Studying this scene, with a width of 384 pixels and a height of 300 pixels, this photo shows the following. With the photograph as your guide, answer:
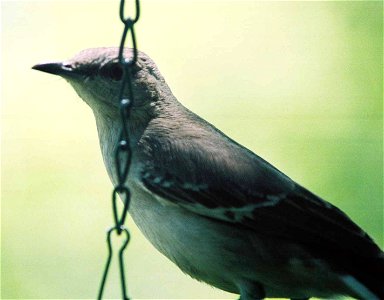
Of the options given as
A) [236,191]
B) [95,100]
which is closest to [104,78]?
[95,100]

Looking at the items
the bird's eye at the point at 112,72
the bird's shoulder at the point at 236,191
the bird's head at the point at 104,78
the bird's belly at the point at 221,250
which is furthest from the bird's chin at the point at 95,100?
the bird's belly at the point at 221,250

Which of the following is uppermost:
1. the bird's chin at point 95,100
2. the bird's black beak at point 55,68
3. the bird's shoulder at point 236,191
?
the bird's black beak at point 55,68

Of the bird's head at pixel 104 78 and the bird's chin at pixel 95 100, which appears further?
the bird's chin at pixel 95 100

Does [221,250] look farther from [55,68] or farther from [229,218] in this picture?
[55,68]

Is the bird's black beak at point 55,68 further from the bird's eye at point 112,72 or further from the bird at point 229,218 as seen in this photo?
the bird's eye at point 112,72

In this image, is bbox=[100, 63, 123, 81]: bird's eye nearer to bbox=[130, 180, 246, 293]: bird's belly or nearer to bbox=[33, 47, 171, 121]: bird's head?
bbox=[33, 47, 171, 121]: bird's head

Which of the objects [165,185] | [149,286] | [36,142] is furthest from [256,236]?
[36,142]

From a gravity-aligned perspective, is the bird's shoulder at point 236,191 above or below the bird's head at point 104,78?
below

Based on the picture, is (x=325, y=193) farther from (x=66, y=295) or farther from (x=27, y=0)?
(x=27, y=0)
